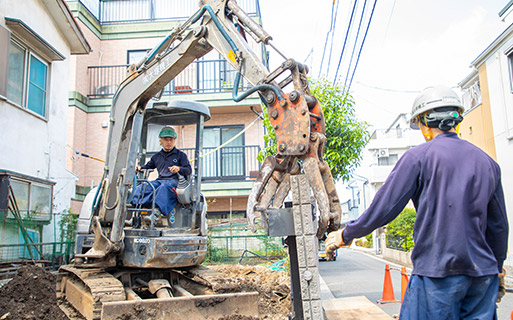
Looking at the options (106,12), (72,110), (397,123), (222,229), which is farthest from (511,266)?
(397,123)

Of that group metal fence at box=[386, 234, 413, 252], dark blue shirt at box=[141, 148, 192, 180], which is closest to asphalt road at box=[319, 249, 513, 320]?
metal fence at box=[386, 234, 413, 252]

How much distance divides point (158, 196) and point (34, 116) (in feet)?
25.7

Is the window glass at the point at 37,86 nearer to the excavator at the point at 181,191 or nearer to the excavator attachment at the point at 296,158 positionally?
the excavator at the point at 181,191

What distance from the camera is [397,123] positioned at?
44562mm

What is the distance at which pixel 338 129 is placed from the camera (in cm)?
1072

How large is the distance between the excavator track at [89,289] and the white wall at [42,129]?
17.8ft

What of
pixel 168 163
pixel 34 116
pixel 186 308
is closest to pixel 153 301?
pixel 186 308

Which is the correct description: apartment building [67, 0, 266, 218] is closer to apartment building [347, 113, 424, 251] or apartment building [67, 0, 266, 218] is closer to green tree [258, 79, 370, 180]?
green tree [258, 79, 370, 180]

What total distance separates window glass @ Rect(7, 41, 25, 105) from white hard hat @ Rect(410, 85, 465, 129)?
451 inches

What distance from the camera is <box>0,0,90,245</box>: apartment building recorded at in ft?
35.0

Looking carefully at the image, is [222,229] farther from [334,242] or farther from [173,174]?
[334,242]

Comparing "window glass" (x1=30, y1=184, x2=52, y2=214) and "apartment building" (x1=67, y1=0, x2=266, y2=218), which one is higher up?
"apartment building" (x1=67, y1=0, x2=266, y2=218)

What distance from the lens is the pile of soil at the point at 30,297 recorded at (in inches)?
247

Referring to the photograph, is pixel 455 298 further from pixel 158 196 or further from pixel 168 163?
pixel 168 163
